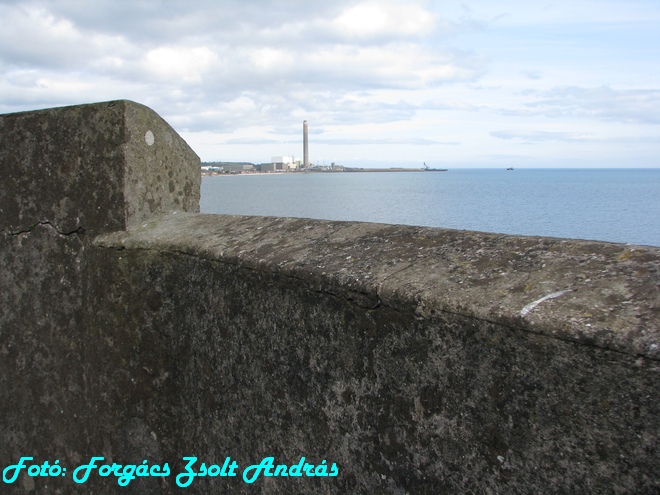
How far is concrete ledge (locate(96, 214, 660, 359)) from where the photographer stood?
115 centimetres

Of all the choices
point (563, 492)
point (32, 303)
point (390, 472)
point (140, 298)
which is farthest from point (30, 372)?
point (563, 492)

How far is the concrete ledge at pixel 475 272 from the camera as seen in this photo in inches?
45.2

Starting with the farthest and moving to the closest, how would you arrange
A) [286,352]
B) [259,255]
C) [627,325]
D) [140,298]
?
[140,298] → [259,255] → [286,352] → [627,325]

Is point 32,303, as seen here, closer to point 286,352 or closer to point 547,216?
point 286,352

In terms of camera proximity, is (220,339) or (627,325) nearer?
(627,325)

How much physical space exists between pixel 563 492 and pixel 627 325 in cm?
37

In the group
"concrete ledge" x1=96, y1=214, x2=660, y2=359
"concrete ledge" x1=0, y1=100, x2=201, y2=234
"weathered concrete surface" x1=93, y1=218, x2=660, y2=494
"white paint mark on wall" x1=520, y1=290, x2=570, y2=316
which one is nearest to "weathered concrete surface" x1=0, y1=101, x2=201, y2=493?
"concrete ledge" x1=0, y1=100, x2=201, y2=234

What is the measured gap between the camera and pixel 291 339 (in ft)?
5.66

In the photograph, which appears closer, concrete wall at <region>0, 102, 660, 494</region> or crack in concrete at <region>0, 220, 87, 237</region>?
concrete wall at <region>0, 102, 660, 494</region>

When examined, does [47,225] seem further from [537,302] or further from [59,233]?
[537,302]

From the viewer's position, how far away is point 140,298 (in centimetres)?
224

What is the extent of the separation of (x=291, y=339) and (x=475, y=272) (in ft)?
1.95

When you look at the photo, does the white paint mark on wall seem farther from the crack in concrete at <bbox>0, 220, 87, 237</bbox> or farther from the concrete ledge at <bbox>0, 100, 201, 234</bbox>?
the crack in concrete at <bbox>0, 220, 87, 237</bbox>

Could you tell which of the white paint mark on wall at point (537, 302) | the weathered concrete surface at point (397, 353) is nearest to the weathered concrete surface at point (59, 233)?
the weathered concrete surface at point (397, 353)
